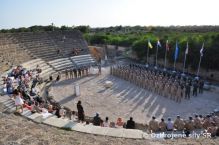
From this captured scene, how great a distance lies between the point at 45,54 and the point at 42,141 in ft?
67.8

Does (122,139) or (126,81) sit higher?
(122,139)

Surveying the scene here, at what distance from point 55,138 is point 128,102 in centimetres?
944

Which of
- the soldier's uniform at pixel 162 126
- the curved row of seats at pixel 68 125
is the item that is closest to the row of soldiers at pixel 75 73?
the curved row of seats at pixel 68 125

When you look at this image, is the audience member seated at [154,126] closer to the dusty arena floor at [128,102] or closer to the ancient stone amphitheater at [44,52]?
the dusty arena floor at [128,102]

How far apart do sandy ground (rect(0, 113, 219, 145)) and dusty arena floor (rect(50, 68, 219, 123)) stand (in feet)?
→ 19.0

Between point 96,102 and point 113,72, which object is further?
point 113,72

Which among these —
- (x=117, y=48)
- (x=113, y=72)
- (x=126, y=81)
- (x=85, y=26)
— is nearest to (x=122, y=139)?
(x=126, y=81)

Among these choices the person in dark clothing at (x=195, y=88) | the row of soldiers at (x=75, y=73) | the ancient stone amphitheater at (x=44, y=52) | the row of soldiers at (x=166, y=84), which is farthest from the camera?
the row of soldiers at (x=75, y=73)

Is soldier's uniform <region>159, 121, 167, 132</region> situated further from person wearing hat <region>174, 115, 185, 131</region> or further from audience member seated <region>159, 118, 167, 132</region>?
person wearing hat <region>174, 115, 185, 131</region>

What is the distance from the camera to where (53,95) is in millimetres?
18953

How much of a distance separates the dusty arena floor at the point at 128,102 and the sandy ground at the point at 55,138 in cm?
579

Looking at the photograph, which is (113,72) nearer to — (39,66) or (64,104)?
(39,66)

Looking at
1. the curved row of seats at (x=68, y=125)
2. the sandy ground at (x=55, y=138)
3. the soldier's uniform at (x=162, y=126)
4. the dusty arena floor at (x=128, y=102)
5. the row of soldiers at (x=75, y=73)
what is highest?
the sandy ground at (x=55, y=138)

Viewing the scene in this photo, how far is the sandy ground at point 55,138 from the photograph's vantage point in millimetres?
7801
